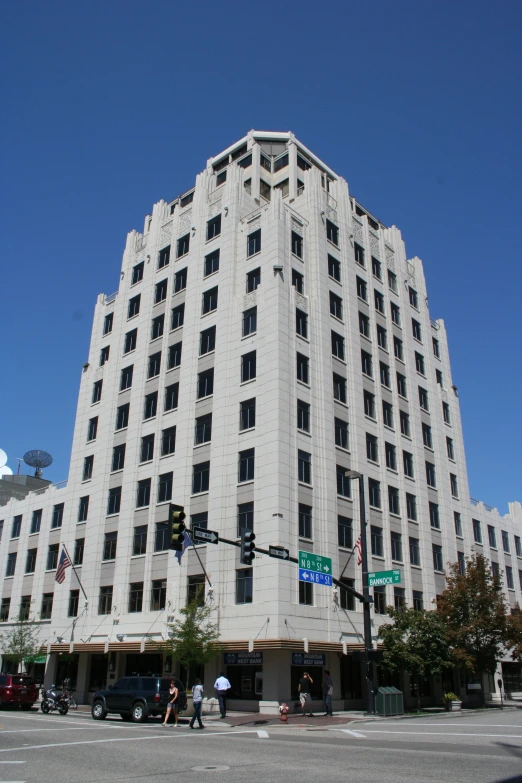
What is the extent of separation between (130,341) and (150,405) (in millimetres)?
7356

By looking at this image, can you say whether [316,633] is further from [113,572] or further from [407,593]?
[113,572]

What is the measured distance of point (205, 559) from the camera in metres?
37.6

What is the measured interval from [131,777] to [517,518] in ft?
219

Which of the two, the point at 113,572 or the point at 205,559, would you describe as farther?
the point at 113,572

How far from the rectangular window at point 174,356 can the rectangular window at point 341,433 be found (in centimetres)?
1183

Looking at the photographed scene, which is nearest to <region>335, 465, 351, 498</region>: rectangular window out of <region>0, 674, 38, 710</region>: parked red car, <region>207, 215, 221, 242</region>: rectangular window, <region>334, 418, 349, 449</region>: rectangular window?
<region>334, 418, 349, 449</region>: rectangular window

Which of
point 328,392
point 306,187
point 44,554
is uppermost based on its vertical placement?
point 306,187

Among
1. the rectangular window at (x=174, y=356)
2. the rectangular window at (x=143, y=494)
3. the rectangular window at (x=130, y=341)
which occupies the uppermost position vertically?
the rectangular window at (x=130, y=341)

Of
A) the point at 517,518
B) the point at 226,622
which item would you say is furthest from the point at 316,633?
the point at 517,518

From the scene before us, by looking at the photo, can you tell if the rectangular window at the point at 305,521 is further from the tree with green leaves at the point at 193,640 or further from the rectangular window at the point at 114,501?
the rectangular window at the point at 114,501

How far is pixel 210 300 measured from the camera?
149 ft

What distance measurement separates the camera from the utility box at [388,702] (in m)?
31.6

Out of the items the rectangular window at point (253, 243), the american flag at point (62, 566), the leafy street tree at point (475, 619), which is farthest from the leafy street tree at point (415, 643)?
the rectangular window at point (253, 243)

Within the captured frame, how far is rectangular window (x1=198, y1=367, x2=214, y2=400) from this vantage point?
138 feet
